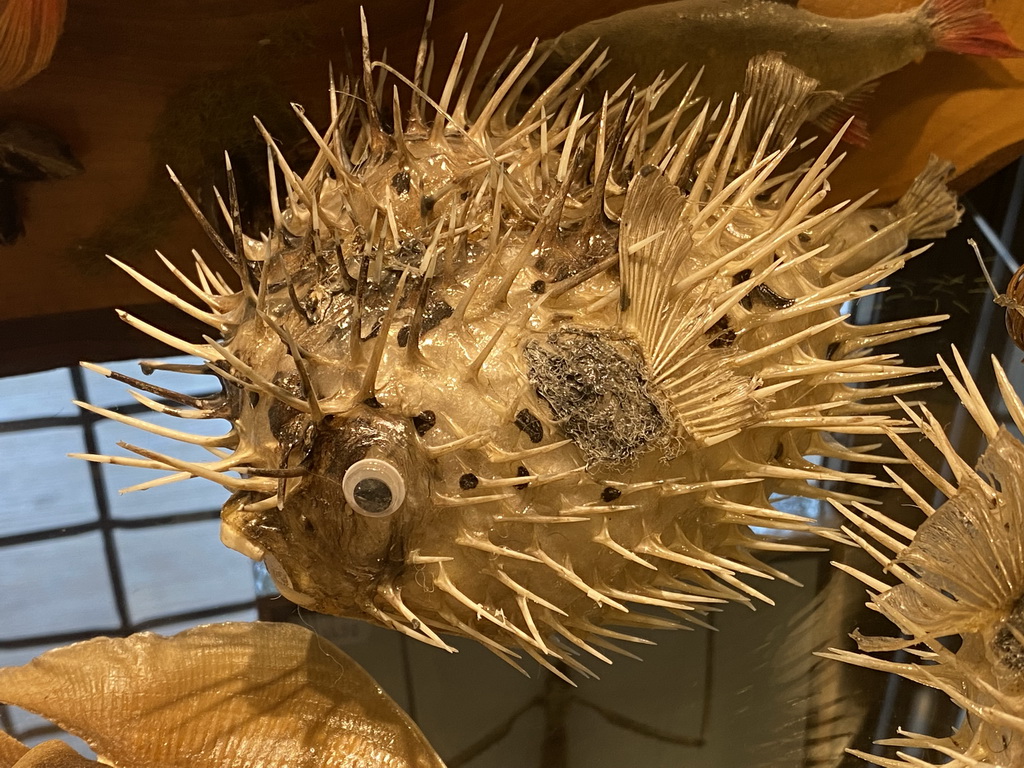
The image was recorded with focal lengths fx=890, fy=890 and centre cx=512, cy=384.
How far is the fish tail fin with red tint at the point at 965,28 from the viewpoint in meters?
1.59

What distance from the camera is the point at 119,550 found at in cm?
158

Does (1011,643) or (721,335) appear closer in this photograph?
(1011,643)

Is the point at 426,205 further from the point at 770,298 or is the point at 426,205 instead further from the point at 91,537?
the point at 91,537

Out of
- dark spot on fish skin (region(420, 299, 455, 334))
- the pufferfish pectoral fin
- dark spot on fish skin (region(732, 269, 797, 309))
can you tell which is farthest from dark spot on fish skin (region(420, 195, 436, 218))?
the pufferfish pectoral fin

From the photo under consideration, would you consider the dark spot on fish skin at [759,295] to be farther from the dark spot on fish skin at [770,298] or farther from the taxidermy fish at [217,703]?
the taxidermy fish at [217,703]

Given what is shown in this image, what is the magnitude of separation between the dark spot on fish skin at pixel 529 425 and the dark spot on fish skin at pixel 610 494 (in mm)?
95

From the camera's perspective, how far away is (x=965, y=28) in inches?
62.8

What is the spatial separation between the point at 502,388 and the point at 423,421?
10cm

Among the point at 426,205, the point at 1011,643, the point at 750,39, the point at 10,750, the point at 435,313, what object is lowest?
the point at 10,750

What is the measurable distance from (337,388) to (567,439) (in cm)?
26

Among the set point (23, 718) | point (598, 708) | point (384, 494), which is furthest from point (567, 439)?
point (23, 718)

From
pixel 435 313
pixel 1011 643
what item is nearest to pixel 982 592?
pixel 1011 643

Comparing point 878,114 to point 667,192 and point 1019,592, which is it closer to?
point 667,192

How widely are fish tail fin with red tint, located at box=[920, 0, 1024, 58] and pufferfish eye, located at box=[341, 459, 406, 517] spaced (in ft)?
4.37
